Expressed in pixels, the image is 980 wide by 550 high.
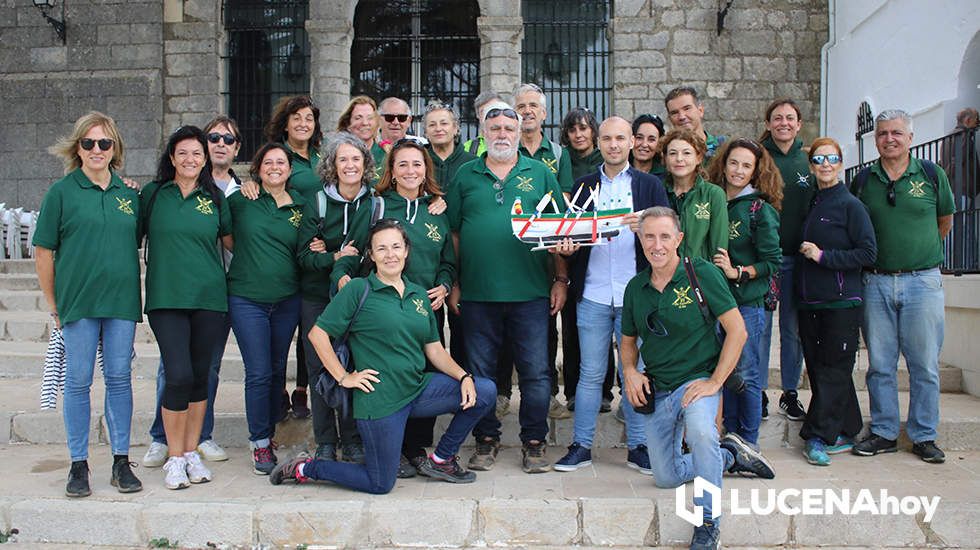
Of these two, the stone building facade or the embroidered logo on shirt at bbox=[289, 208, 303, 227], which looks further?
the stone building facade

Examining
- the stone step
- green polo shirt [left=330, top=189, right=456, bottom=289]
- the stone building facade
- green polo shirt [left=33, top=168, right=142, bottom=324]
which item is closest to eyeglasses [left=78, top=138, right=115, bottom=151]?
green polo shirt [left=33, top=168, right=142, bottom=324]

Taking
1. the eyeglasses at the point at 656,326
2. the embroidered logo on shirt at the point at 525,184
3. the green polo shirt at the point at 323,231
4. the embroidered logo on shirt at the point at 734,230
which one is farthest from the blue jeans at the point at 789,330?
the green polo shirt at the point at 323,231

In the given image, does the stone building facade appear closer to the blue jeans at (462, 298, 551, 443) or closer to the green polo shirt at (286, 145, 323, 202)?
the green polo shirt at (286, 145, 323, 202)

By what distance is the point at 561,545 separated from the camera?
403cm

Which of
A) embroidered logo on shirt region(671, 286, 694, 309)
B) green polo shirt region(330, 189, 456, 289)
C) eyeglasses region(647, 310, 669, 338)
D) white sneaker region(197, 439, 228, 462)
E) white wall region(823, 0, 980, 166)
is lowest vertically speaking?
white sneaker region(197, 439, 228, 462)

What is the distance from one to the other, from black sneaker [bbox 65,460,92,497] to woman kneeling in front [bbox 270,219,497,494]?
1165 mm

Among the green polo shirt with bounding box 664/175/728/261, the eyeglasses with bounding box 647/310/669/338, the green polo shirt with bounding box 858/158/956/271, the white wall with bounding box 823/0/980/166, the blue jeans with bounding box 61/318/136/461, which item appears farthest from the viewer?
the white wall with bounding box 823/0/980/166

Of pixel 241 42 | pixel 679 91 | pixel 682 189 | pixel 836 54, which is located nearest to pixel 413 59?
pixel 241 42

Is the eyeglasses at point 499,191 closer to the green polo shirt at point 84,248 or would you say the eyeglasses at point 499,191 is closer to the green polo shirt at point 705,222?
the green polo shirt at point 705,222

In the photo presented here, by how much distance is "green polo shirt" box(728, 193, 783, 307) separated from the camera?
4.63m

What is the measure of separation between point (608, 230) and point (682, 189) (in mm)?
645

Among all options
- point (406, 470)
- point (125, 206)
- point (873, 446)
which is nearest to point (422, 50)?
point (125, 206)

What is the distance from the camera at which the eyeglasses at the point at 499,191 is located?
4586mm

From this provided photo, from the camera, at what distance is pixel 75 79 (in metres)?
11.2
